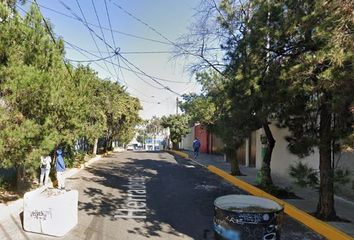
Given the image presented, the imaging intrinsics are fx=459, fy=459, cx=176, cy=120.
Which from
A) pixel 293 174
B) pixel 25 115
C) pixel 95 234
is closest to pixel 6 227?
pixel 95 234

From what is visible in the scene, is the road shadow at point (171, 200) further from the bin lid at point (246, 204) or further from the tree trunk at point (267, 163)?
the tree trunk at point (267, 163)

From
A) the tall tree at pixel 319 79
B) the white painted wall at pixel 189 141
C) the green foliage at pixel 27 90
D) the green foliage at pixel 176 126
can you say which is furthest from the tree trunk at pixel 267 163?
the white painted wall at pixel 189 141

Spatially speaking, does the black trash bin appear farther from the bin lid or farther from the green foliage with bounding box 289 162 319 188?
the green foliage with bounding box 289 162 319 188

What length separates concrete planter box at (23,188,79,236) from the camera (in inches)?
360

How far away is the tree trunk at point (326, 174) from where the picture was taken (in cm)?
1057

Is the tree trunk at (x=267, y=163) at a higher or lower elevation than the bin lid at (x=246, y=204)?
higher

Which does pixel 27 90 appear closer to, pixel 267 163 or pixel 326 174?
pixel 326 174

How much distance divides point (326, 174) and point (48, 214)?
6243 millimetres

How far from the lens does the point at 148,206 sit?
12305mm

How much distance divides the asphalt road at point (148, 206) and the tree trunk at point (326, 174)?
0.75m

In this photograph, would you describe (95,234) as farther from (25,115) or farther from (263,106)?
(263,106)

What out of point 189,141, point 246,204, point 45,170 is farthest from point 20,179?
point 189,141

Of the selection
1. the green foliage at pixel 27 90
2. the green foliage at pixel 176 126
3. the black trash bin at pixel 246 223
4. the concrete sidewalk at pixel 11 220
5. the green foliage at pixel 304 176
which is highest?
the green foliage at pixel 176 126

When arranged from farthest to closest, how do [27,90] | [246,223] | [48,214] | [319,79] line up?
[27,90]
[48,214]
[319,79]
[246,223]
